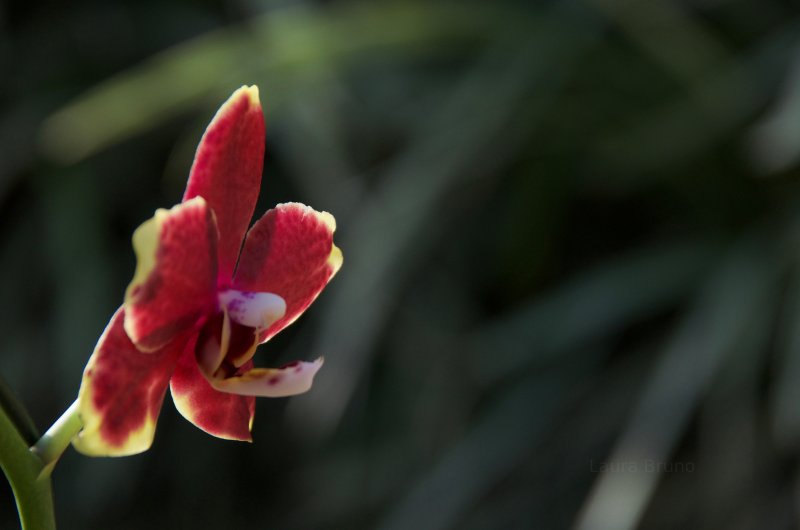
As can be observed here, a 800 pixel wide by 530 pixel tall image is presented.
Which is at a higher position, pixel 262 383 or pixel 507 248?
pixel 507 248

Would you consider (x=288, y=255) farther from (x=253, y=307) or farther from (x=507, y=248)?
(x=507, y=248)

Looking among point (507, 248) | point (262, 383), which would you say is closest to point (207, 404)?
point (262, 383)

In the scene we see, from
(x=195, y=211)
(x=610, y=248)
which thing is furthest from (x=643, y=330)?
(x=195, y=211)

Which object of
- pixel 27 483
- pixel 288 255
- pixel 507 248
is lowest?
pixel 27 483

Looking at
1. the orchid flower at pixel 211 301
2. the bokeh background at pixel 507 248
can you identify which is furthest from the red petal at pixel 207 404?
the bokeh background at pixel 507 248

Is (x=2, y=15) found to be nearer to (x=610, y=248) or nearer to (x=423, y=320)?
(x=423, y=320)

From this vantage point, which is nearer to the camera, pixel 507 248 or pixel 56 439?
pixel 56 439

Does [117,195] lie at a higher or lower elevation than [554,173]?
lower

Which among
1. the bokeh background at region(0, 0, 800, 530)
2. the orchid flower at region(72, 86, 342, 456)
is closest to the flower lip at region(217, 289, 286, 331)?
the orchid flower at region(72, 86, 342, 456)
